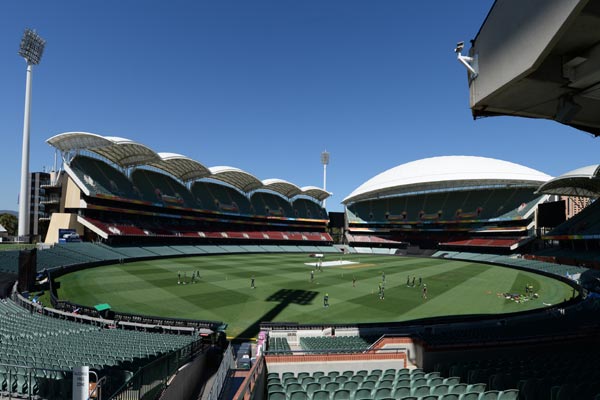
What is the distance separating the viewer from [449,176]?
254 ft

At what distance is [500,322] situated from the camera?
19.6 metres

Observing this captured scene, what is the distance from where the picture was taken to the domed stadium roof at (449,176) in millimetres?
73875

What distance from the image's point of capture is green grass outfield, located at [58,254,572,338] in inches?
899

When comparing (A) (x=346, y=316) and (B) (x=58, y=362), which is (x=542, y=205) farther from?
(B) (x=58, y=362)

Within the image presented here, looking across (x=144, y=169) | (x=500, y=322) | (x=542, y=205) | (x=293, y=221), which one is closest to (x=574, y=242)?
(x=542, y=205)

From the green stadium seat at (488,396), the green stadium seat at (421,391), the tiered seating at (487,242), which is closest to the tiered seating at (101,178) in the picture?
the green stadium seat at (421,391)

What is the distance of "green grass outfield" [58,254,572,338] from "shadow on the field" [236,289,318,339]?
0.22 ft

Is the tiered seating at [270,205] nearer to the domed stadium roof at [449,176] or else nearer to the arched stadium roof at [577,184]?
the domed stadium roof at [449,176]

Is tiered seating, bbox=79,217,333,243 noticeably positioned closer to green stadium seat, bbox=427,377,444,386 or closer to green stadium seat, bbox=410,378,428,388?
A: green stadium seat, bbox=410,378,428,388

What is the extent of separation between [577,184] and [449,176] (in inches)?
1064

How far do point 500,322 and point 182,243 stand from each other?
2465 inches

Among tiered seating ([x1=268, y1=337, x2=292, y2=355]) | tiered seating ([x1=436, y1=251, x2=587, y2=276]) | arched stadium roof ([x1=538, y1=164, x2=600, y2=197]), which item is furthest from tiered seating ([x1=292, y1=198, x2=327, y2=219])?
tiered seating ([x1=268, y1=337, x2=292, y2=355])

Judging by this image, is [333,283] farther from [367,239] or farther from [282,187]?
[367,239]

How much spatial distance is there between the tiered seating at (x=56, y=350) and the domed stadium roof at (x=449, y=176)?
254ft
